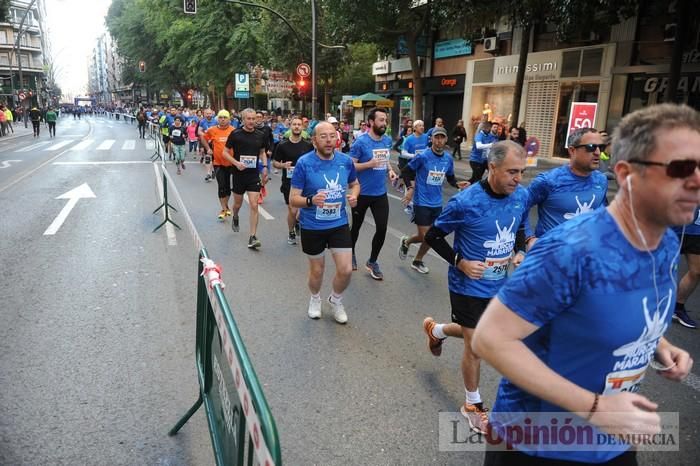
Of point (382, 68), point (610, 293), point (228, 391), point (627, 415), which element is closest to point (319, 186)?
point (228, 391)

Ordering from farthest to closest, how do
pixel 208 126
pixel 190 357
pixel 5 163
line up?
pixel 5 163 < pixel 208 126 < pixel 190 357

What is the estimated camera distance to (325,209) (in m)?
4.75

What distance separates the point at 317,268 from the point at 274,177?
11.3 meters

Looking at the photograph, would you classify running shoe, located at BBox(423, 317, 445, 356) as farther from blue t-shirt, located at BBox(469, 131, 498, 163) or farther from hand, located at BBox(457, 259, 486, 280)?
blue t-shirt, located at BBox(469, 131, 498, 163)

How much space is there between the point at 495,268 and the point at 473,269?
318 millimetres

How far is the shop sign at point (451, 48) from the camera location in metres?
25.6

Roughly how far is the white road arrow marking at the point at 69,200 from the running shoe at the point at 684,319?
8684mm

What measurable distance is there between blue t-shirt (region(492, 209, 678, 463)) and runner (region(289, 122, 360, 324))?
3305 millimetres

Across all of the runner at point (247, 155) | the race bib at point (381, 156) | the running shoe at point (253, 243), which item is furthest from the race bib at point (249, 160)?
the race bib at point (381, 156)

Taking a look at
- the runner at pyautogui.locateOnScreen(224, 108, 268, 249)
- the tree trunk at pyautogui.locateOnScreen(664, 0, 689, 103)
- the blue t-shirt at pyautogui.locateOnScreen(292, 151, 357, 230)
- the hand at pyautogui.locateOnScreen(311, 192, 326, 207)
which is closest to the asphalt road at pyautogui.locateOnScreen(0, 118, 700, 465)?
the runner at pyautogui.locateOnScreen(224, 108, 268, 249)

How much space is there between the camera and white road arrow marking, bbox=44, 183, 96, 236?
28.0ft

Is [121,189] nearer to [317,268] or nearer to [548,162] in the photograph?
[317,268]

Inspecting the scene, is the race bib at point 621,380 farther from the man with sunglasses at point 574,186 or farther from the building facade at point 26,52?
the building facade at point 26,52
